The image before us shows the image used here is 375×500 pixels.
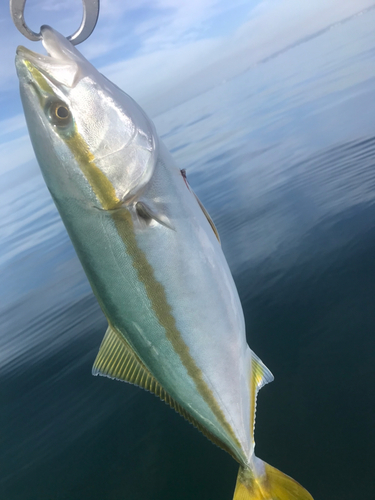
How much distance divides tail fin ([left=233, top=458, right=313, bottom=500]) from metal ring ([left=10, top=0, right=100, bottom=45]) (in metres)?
1.98

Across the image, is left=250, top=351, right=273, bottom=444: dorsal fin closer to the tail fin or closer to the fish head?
the tail fin

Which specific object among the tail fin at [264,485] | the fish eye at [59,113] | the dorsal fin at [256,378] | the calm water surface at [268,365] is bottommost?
the calm water surface at [268,365]

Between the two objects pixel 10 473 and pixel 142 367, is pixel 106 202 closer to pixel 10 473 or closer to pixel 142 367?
pixel 142 367

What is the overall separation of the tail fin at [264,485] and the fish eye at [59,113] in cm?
172

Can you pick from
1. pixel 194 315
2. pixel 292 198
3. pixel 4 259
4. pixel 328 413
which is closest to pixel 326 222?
pixel 292 198

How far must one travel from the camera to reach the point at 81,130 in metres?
1.42

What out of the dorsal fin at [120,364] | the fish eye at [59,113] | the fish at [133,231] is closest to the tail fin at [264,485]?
the fish at [133,231]

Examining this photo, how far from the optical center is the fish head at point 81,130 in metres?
1.39

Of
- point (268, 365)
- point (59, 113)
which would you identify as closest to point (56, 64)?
point (59, 113)

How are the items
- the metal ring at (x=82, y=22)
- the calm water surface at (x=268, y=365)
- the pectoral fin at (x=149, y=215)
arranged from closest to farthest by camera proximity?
the metal ring at (x=82, y=22) < the pectoral fin at (x=149, y=215) < the calm water surface at (x=268, y=365)

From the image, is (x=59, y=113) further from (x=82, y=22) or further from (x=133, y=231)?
(x=133, y=231)

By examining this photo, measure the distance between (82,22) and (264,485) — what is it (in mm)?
2125

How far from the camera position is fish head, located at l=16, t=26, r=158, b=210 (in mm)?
1393

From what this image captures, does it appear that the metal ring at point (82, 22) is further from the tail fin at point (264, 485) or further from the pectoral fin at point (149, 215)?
the tail fin at point (264, 485)
